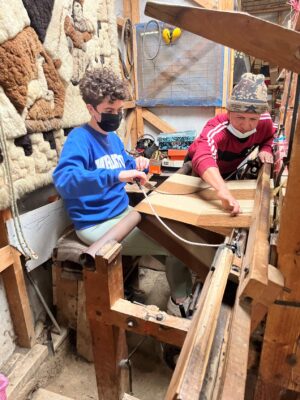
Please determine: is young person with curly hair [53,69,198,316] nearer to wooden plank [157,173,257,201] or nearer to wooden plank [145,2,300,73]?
wooden plank [157,173,257,201]

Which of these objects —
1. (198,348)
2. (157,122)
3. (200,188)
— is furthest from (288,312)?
(157,122)

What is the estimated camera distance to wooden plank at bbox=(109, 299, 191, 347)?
778mm

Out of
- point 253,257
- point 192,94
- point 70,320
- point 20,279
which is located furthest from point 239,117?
point 192,94

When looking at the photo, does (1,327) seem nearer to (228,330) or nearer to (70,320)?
(70,320)

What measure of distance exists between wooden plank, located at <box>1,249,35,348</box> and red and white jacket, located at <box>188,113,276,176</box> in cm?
102

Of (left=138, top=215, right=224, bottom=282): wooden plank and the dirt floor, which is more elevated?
(left=138, top=215, right=224, bottom=282): wooden plank

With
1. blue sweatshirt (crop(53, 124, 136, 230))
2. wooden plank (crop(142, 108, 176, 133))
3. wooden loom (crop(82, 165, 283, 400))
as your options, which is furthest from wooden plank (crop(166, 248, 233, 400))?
wooden plank (crop(142, 108, 176, 133))

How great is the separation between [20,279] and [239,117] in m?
1.34

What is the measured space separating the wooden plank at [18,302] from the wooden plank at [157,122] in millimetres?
2311

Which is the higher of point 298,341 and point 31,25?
point 31,25

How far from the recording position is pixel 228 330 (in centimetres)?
52

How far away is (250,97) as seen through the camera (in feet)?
4.37

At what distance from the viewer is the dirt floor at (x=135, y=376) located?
153 cm

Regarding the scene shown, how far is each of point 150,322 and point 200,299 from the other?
26 cm
